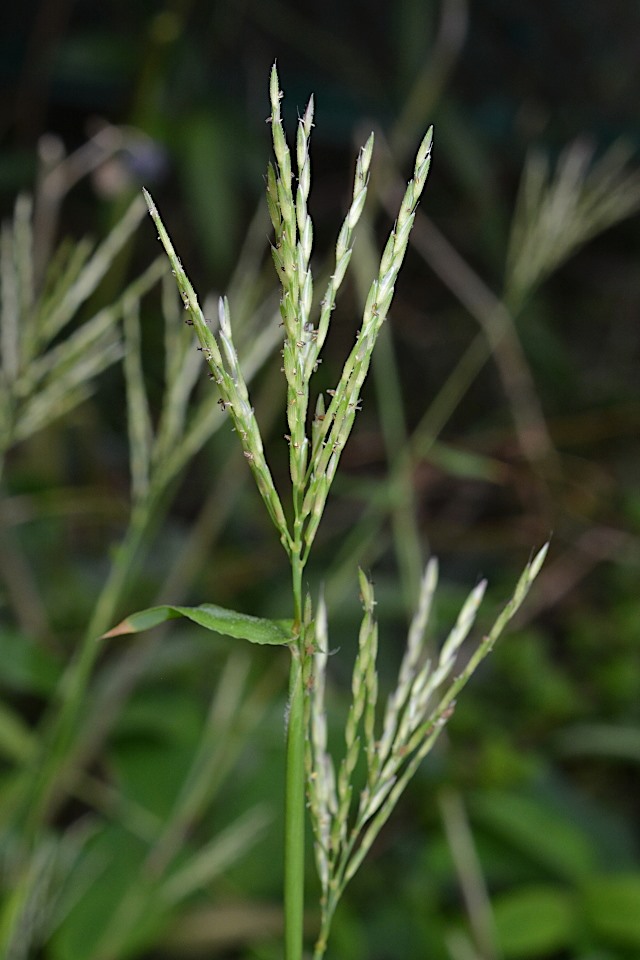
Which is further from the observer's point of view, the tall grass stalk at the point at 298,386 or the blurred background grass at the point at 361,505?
the blurred background grass at the point at 361,505

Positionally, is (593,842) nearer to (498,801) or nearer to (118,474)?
(498,801)

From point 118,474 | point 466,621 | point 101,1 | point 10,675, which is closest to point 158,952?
point 10,675

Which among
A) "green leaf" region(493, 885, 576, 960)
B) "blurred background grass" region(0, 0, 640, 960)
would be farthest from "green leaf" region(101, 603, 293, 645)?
"green leaf" region(493, 885, 576, 960)

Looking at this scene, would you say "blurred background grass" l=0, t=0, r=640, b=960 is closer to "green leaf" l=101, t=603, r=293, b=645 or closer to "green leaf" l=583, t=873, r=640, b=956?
"green leaf" l=583, t=873, r=640, b=956

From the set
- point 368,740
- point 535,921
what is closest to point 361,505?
point 535,921

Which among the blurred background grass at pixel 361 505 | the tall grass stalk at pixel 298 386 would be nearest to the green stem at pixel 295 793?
the tall grass stalk at pixel 298 386

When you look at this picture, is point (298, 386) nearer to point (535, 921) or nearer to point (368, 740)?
point (368, 740)

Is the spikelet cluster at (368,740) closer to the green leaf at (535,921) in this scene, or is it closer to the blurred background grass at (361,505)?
the blurred background grass at (361,505)
